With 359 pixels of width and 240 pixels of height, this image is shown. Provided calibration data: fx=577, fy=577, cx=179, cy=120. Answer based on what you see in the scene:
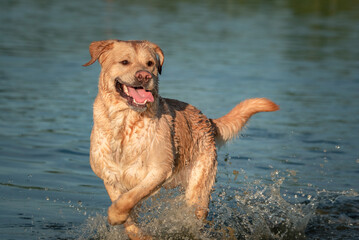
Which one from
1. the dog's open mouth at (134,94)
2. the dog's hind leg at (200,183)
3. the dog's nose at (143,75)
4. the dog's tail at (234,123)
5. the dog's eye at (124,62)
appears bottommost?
the dog's hind leg at (200,183)

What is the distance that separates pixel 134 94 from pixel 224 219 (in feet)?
8.24

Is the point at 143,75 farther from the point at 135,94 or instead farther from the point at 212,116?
the point at 212,116

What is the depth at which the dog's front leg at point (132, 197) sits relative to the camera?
5.80 m

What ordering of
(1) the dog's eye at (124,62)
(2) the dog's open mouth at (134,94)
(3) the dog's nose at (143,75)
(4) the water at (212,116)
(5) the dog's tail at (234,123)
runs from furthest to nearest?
(5) the dog's tail at (234,123)
(4) the water at (212,116)
(1) the dog's eye at (124,62)
(2) the dog's open mouth at (134,94)
(3) the dog's nose at (143,75)

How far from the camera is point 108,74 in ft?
19.5

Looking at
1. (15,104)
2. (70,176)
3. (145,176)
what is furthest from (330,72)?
(145,176)

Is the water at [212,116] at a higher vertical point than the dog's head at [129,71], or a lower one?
lower

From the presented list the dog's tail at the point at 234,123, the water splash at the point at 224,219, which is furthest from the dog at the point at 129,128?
→ the dog's tail at the point at 234,123

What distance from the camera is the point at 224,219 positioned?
7.56 metres

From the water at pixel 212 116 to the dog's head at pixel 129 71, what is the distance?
168 centimetres

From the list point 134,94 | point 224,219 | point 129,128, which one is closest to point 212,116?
point 224,219

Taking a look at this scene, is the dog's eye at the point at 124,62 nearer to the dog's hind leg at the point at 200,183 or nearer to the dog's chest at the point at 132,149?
the dog's chest at the point at 132,149

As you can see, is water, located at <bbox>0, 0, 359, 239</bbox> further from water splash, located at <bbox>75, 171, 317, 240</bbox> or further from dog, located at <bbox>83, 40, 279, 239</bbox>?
dog, located at <bbox>83, 40, 279, 239</bbox>

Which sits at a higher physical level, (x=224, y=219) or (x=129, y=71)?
(x=129, y=71)
